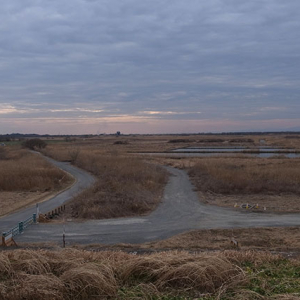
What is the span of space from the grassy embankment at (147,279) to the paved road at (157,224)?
10.1 meters

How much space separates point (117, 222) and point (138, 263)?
48.4 feet

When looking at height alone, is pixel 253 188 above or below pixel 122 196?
below

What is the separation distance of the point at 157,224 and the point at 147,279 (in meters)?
14.2

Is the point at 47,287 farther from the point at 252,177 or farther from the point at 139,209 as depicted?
the point at 252,177

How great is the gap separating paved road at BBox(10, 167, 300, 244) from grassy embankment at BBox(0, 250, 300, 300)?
1011 centimetres

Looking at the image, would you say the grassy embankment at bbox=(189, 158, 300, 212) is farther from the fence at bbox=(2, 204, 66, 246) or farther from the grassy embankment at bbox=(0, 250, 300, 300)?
the grassy embankment at bbox=(0, 250, 300, 300)

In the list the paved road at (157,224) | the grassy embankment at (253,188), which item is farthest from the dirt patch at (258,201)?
the paved road at (157,224)

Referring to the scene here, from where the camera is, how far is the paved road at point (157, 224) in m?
18.0

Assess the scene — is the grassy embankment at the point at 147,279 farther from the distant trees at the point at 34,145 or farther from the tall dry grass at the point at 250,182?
the distant trees at the point at 34,145

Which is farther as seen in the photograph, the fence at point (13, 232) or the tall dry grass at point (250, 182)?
the tall dry grass at point (250, 182)

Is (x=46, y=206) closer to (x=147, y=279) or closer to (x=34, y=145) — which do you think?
(x=147, y=279)

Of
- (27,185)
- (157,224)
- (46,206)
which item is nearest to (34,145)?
(27,185)

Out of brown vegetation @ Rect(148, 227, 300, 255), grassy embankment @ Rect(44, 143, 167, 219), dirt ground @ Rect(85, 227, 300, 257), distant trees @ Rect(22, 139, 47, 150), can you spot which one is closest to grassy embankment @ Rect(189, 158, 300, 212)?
grassy embankment @ Rect(44, 143, 167, 219)

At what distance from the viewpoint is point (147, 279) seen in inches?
266
